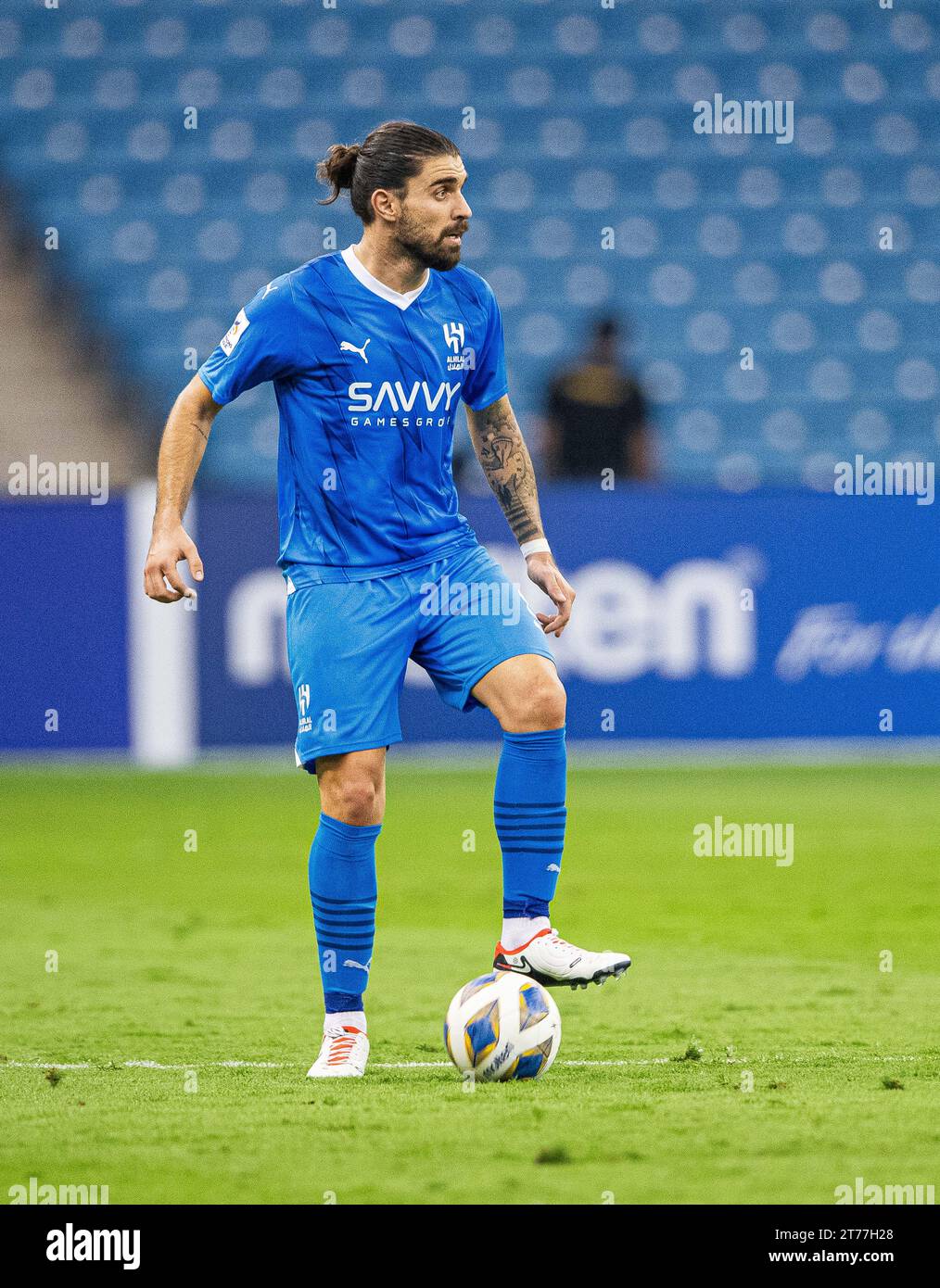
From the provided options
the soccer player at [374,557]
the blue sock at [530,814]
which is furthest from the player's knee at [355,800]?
the blue sock at [530,814]

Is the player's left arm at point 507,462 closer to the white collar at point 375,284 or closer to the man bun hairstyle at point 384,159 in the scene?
the white collar at point 375,284

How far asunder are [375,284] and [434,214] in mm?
225

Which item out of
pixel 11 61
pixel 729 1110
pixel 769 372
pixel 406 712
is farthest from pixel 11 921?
pixel 11 61

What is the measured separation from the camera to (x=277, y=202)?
1545 centimetres

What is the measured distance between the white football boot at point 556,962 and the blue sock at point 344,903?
0.33 meters

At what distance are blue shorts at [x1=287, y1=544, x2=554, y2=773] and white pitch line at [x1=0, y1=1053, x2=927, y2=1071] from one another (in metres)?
0.71

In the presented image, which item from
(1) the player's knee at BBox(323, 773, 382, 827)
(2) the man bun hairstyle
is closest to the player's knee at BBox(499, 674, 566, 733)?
(1) the player's knee at BBox(323, 773, 382, 827)

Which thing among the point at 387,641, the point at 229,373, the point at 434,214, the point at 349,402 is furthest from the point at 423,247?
the point at 387,641

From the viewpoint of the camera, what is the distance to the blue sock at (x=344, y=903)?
185 inches

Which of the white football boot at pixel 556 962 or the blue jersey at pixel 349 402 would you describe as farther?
the blue jersey at pixel 349 402

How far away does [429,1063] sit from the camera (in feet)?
15.7

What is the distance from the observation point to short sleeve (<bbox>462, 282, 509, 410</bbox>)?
16.6ft

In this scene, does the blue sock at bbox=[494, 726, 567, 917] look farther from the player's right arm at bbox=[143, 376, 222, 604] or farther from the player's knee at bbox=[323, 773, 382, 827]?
the player's right arm at bbox=[143, 376, 222, 604]
